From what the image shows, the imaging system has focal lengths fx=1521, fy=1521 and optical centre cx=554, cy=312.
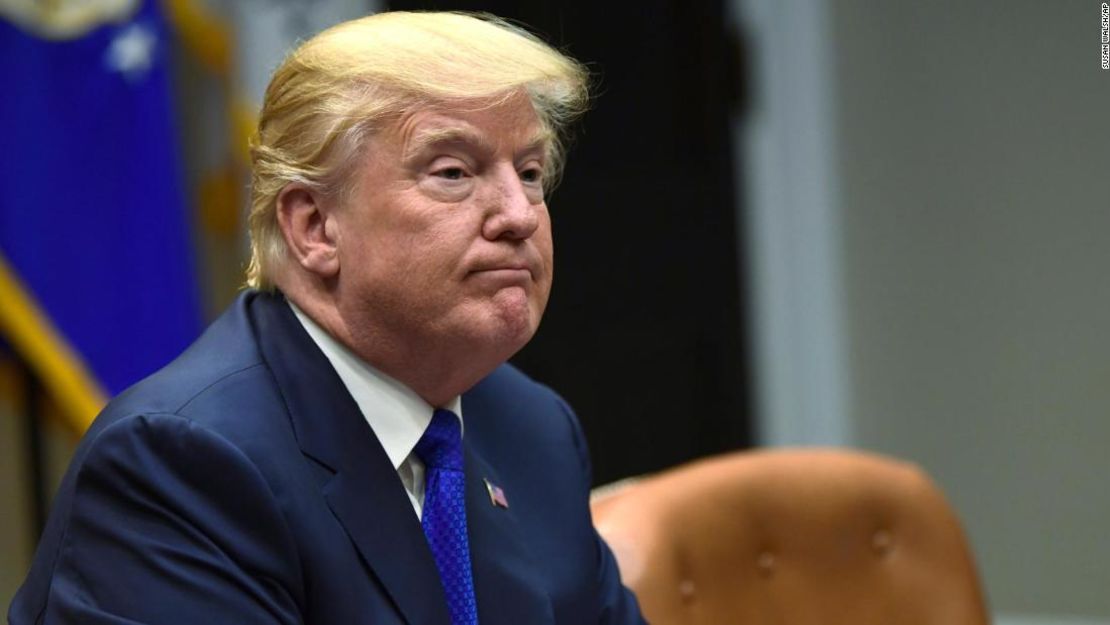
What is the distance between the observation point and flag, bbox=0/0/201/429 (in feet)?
10.0

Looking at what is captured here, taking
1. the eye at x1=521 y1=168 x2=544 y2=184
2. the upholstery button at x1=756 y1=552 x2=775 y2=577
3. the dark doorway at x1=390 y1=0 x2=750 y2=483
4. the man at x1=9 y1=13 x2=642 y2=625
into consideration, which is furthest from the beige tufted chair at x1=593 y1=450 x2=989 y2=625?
the dark doorway at x1=390 y1=0 x2=750 y2=483

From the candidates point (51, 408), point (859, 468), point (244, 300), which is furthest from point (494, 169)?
point (51, 408)

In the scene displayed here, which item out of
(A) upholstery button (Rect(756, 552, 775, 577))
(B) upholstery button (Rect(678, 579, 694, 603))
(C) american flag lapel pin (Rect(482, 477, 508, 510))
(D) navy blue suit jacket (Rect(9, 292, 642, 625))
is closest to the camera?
(D) navy blue suit jacket (Rect(9, 292, 642, 625))

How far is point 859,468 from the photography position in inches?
95.7

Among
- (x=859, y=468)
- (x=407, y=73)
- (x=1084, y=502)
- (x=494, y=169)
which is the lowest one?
(x=1084, y=502)

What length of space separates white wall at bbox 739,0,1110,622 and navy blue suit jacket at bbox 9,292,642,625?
9.48ft

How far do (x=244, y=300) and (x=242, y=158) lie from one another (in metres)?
1.58

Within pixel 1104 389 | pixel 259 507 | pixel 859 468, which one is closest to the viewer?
pixel 259 507

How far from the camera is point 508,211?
158cm

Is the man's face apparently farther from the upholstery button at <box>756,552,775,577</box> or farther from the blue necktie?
the upholstery button at <box>756,552,775,577</box>

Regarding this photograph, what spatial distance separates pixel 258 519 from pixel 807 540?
115 cm

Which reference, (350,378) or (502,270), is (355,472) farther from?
(502,270)

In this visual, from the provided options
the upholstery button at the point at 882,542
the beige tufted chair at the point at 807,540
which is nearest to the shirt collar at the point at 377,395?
the beige tufted chair at the point at 807,540

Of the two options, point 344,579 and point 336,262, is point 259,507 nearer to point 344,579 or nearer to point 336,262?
point 344,579
